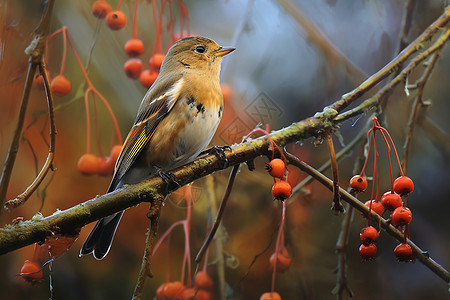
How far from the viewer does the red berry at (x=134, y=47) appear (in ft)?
3.67

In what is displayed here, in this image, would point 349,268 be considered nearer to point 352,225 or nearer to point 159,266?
point 352,225

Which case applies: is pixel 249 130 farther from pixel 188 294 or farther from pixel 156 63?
pixel 188 294

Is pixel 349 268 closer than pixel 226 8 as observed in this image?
Yes

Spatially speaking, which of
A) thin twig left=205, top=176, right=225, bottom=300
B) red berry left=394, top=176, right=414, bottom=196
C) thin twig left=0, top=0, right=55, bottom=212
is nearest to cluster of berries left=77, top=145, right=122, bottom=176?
thin twig left=0, top=0, right=55, bottom=212

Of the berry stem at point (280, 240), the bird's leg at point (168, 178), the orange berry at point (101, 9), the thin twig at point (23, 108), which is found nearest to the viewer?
the bird's leg at point (168, 178)

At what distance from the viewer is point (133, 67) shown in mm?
1138

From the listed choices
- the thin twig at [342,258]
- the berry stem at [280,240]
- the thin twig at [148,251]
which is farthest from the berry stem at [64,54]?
the thin twig at [342,258]

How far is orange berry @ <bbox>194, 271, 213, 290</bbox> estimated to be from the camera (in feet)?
3.52

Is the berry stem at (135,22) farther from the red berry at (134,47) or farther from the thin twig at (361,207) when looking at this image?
the thin twig at (361,207)

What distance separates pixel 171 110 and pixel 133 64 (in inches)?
7.8

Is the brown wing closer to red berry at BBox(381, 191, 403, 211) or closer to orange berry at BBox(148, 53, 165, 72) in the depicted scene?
orange berry at BBox(148, 53, 165, 72)

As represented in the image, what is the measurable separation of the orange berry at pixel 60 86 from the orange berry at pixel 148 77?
6.8 inches

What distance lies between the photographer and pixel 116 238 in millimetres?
1124

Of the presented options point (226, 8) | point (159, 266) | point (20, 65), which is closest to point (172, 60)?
point (226, 8)
